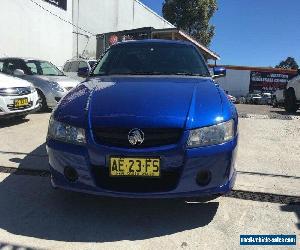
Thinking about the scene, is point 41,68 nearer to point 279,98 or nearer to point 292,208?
point 292,208

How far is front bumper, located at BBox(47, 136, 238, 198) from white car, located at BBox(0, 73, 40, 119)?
176 inches

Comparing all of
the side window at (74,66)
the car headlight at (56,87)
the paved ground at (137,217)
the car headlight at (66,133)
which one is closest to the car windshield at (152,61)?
the paved ground at (137,217)

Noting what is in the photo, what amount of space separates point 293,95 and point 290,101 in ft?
0.74

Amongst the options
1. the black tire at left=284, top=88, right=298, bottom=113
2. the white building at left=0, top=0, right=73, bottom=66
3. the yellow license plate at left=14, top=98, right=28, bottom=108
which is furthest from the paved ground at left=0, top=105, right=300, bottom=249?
the white building at left=0, top=0, right=73, bottom=66

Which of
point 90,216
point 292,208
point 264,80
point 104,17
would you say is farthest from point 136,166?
point 264,80

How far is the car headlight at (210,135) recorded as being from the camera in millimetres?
3033

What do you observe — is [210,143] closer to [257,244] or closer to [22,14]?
[257,244]

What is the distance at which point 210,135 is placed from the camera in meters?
3.08

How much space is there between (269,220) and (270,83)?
4675cm

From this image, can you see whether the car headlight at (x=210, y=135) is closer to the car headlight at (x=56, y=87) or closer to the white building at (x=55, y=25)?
the car headlight at (x=56, y=87)

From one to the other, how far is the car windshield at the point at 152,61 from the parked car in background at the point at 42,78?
431 centimetres

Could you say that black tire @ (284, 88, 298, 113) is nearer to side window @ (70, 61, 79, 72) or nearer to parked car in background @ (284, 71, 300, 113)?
parked car in background @ (284, 71, 300, 113)

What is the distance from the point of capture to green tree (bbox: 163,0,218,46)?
4088cm

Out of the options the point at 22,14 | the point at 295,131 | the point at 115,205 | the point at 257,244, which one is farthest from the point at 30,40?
the point at 257,244
